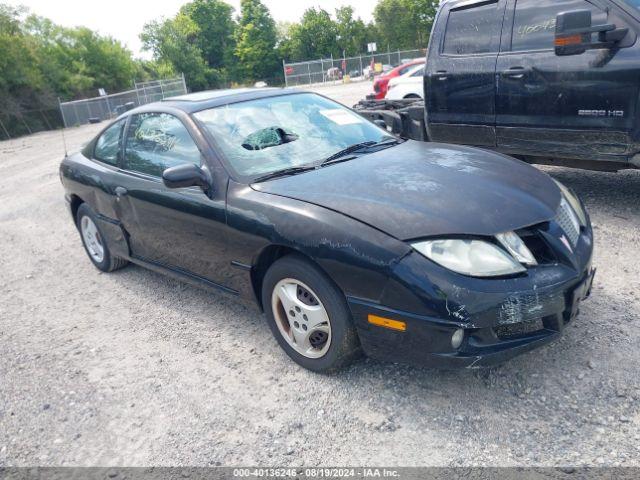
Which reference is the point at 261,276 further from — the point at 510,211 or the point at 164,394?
the point at 510,211

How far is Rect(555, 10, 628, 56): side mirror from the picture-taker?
4191 millimetres

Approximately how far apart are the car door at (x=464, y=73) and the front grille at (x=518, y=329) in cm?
319

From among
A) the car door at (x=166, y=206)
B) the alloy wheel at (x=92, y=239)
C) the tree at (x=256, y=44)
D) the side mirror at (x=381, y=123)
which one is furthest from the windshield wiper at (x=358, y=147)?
the tree at (x=256, y=44)

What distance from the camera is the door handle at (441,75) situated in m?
5.59

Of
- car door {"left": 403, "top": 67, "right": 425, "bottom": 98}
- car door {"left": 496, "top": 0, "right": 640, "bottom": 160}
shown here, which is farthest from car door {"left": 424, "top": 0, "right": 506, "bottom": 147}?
car door {"left": 403, "top": 67, "right": 425, "bottom": 98}

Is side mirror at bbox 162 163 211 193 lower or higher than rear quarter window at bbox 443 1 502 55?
lower

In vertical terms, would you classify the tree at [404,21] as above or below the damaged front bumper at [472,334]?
above

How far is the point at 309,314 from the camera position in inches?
115

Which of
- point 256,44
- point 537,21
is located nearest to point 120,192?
point 537,21

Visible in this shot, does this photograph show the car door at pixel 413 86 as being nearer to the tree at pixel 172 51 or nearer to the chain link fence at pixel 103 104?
the chain link fence at pixel 103 104

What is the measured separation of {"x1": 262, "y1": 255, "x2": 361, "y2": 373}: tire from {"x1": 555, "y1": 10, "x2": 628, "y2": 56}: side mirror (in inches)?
121

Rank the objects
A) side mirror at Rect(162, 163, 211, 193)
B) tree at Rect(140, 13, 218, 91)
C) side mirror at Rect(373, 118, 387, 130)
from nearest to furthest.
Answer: side mirror at Rect(162, 163, 211, 193)
side mirror at Rect(373, 118, 387, 130)
tree at Rect(140, 13, 218, 91)

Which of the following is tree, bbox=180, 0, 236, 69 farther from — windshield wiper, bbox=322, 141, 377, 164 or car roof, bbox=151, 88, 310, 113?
windshield wiper, bbox=322, 141, 377, 164

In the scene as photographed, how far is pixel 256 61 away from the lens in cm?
7919
